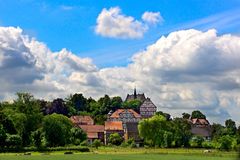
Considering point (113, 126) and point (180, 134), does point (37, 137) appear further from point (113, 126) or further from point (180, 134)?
point (113, 126)

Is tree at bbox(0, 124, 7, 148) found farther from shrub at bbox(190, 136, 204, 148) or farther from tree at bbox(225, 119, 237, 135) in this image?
tree at bbox(225, 119, 237, 135)

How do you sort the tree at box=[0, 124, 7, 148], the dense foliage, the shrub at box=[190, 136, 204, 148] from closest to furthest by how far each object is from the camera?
the tree at box=[0, 124, 7, 148] → the dense foliage → the shrub at box=[190, 136, 204, 148]

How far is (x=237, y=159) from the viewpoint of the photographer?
3.05 meters

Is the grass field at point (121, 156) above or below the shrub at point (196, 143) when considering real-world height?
below

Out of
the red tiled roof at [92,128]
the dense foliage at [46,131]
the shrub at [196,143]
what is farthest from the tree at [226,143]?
the red tiled roof at [92,128]

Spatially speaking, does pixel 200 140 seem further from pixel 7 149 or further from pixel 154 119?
pixel 7 149

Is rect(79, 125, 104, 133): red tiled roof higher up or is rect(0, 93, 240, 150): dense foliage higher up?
rect(79, 125, 104, 133): red tiled roof

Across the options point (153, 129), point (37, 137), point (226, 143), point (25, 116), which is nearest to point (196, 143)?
point (153, 129)

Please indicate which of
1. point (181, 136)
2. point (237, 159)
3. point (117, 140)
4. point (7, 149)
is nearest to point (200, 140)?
point (181, 136)

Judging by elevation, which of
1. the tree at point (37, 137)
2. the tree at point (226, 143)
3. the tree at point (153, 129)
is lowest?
the tree at point (226, 143)

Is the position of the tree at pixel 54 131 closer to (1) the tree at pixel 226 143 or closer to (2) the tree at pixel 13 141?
(2) the tree at pixel 13 141

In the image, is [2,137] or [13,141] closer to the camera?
[2,137]

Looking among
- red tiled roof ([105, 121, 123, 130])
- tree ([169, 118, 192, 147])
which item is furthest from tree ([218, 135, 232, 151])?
red tiled roof ([105, 121, 123, 130])

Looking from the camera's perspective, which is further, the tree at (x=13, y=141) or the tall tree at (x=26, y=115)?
the tall tree at (x=26, y=115)
